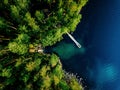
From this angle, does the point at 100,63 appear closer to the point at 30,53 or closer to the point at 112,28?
the point at 112,28

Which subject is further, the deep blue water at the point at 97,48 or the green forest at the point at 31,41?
the deep blue water at the point at 97,48

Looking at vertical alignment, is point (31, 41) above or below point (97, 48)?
below

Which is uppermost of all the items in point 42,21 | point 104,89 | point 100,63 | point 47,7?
point 47,7

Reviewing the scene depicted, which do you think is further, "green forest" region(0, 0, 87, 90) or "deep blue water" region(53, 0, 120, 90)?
"deep blue water" region(53, 0, 120, 90)

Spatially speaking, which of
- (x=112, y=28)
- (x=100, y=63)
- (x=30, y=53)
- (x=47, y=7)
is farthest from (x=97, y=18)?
(x=30, y=53)

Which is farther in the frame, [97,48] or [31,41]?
[97,48]
